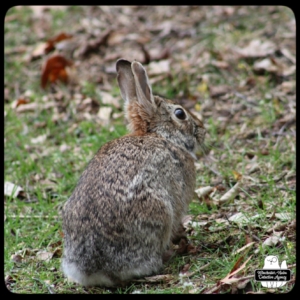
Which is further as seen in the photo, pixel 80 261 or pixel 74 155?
pixel 74 155

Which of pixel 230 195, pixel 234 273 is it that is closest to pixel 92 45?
pixel 230 195

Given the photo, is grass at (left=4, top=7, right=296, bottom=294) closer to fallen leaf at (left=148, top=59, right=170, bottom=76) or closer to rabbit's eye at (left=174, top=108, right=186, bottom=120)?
fallen leaf at (left=148, top=59, right=170, bottom=76)

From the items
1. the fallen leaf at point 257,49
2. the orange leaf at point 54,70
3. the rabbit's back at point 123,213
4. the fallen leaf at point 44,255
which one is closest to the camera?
the rabbit's back at point 123,213

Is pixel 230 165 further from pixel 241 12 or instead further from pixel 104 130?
pixel 241 12

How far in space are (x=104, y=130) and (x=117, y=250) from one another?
3.49 metres

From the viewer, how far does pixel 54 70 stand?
33.6 feet

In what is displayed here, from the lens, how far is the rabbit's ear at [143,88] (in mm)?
5969

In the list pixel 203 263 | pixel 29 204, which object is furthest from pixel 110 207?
pixel 29 204

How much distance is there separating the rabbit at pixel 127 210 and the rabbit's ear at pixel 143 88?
0.4 inches

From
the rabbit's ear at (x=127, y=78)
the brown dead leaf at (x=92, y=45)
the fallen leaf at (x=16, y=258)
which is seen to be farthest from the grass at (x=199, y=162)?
the rabbit's ear at (x=127, y=78)

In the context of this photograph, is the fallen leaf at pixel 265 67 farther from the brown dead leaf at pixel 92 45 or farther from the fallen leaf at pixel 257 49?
the brown dead leaf at pixel 92 45

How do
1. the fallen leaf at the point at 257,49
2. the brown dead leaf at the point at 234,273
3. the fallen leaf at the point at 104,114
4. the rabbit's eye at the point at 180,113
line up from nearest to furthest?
the brown dead leaf at the point at 234,273 → the rabbit's eye at the point at 180,113 → the fallen leaf at the point at 104,114 → the fallen leaf at the point at 257,49

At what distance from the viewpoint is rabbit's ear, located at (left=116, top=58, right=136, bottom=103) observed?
20.9 feet

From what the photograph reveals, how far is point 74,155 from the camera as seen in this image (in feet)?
26.5
